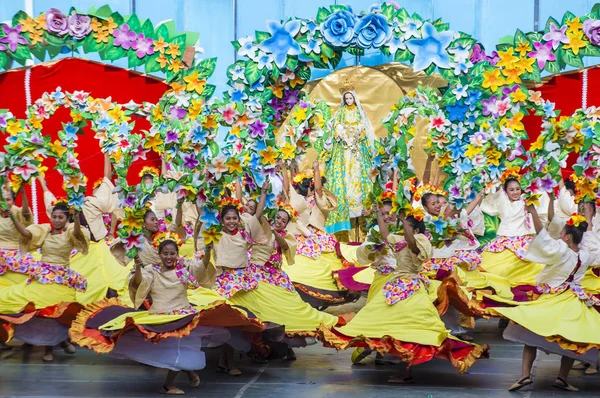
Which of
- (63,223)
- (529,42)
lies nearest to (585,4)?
(529,42)

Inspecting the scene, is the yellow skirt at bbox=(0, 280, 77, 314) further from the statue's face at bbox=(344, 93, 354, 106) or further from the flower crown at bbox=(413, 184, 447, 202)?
the statue's face at bbox=(344, 93, 354, 106)

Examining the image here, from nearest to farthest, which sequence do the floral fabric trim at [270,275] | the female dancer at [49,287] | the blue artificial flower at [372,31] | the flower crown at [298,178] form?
the floral fabric trim at [270,275] < the female dancer at [49,287] < the blue artificial flower at [372,31] < the flower crown at [298,178]

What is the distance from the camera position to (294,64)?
8867 millimetres

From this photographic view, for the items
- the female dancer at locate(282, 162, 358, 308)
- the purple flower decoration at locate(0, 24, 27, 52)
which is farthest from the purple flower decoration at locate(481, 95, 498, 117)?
the purple flower decoration at locate(0, 24, 27, 52)

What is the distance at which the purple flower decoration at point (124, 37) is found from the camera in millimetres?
9352

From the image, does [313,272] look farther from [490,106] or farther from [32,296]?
[32,296]

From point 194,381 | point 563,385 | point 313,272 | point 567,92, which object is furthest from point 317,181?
point 563,385

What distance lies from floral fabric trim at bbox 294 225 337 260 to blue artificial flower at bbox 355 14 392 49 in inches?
73.1

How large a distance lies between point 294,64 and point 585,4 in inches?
173

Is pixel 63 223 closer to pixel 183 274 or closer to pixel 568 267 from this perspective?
pixel 183 274

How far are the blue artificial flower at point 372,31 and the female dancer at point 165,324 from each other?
2.91 meters

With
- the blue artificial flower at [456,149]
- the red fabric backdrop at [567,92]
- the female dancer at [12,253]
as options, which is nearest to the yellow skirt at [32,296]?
the female dancer at [12,253]

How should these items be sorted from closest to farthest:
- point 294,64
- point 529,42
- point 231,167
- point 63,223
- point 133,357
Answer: point 133,357
point 231,167
point 63,223
point 294,64
point 529,42

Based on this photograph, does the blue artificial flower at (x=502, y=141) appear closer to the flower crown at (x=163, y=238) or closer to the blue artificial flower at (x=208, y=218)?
the blue artificial flower at (x=208, y=218)
